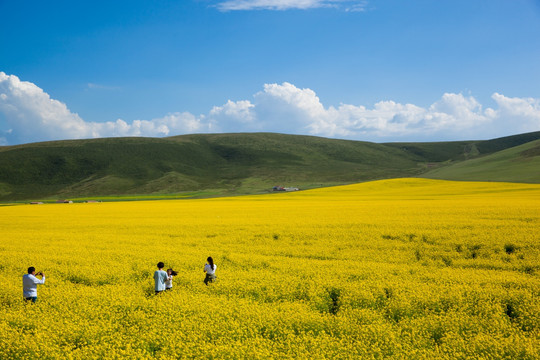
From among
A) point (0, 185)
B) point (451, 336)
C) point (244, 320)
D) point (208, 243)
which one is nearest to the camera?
point (451, 336)

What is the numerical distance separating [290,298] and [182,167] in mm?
142994

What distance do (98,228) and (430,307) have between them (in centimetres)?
2318

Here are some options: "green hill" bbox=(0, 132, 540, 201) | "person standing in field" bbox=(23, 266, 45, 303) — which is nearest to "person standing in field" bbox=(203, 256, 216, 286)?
"person standing in field" bbox=(23, 266, 45, 303)

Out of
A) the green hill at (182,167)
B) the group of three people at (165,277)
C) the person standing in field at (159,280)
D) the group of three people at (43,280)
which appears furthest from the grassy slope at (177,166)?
the person standing in field at (159,280)

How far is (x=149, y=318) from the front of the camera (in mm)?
9062

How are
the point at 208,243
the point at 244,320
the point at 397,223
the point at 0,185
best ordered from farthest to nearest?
the point at 0,185 < the point at 397,223 < the point at 208,243 < the point at 244,320

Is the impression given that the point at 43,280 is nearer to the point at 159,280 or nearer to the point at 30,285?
the point at 30,285

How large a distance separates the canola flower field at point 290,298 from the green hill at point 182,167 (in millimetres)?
72797

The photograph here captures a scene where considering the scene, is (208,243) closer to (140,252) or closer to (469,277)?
(140,252)

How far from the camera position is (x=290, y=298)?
10.2 metres

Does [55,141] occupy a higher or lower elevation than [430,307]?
higher

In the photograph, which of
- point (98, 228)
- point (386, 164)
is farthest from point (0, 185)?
point (386, 164)

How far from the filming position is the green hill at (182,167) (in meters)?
113

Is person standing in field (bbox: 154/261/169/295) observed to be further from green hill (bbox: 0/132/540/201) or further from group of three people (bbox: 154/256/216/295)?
green hill (bbox: 0/132/540/201)
